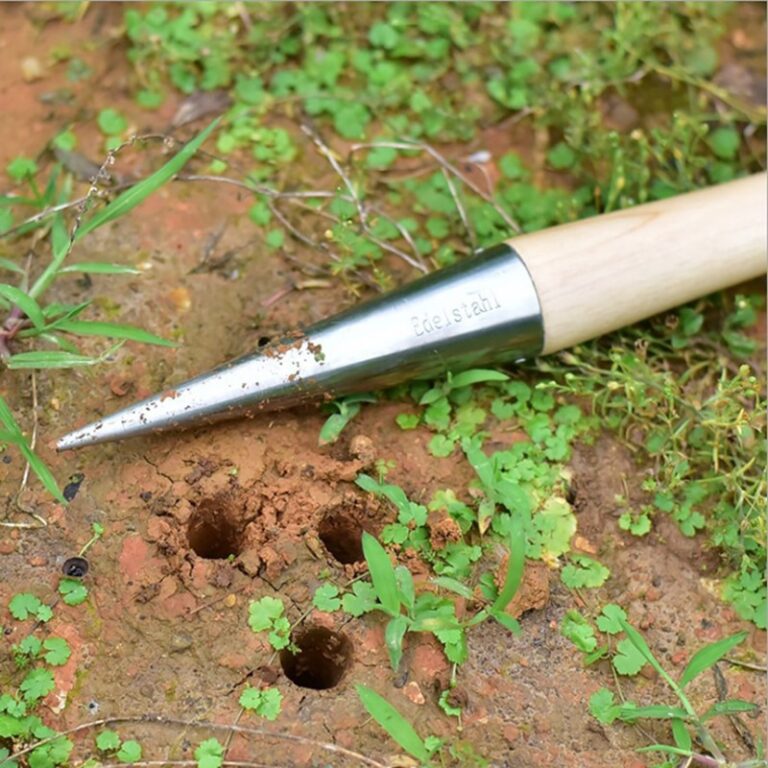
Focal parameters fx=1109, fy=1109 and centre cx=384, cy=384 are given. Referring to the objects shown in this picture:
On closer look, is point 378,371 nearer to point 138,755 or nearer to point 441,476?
point 441,476

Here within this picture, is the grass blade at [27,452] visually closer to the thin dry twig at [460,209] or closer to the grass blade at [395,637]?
the grass blade at [395,637]

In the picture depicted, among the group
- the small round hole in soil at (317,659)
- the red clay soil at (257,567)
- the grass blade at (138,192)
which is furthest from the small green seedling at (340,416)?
the grass blade at (138,192)

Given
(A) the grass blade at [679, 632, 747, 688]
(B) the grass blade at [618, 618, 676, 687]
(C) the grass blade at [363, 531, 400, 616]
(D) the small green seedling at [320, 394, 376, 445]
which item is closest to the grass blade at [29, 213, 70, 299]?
(D) the small green seedling at [320, 394, 376, 445]

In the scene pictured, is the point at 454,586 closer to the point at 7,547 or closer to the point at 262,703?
the point at 262,703

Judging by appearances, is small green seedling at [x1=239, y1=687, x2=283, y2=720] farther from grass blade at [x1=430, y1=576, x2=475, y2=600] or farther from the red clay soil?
grass blade at [x1=430, y1=576, x2=475, y2=600]

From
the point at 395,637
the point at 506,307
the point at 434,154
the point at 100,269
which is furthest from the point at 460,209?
the point at 395,637

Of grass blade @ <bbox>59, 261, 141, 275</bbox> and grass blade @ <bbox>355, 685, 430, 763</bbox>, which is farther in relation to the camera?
grass blade @ <bbox>59, 261, 141, 275</bbox>

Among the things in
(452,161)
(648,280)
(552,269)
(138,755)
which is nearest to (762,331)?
(648,280)

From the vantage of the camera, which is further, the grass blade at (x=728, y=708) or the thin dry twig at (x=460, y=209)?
the thin dry twig at (x=460, y=209)
